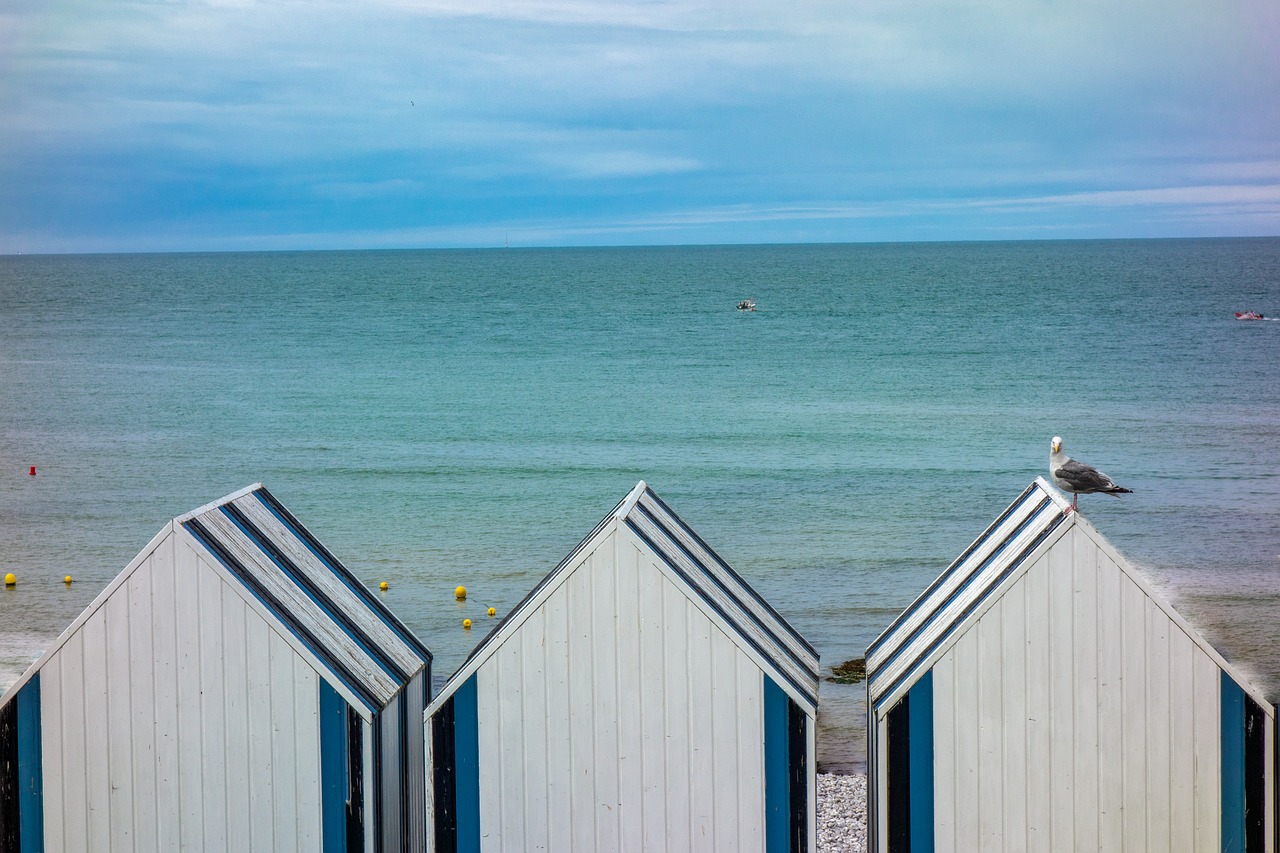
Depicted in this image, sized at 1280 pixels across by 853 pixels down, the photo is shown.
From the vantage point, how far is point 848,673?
16125 millimetres

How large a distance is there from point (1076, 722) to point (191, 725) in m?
4.03

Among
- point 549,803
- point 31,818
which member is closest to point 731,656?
point 549,803

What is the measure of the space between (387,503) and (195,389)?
22.5 metres

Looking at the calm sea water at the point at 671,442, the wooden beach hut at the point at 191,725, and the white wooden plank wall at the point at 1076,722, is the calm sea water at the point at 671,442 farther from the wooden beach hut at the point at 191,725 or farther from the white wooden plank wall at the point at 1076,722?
the wooden beach hut at the point at 191,725

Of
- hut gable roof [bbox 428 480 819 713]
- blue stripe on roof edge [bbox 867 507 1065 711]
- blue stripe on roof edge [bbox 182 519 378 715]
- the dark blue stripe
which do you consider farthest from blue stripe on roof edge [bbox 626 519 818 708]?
blue stripe on roof edge [bbox 182 519 378 715]

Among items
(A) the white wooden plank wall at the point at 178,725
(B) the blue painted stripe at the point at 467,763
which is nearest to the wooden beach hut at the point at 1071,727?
(B) the blue painted stripe at the point at 467,763

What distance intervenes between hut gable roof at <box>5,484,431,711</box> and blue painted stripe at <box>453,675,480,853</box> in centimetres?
39

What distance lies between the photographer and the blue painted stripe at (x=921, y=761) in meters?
6.21

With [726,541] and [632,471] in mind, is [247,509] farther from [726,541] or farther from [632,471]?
[632,471]

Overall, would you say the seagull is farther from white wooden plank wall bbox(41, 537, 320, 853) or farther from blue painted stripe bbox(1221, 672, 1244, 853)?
white wooden plank wall bbox(41, 537, 320, 853)

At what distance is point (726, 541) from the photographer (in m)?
24.3

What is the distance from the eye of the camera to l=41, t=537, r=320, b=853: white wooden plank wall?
6133mm

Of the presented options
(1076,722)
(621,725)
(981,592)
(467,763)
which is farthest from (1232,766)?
(467,763)

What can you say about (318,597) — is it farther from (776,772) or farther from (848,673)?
(848,673)
